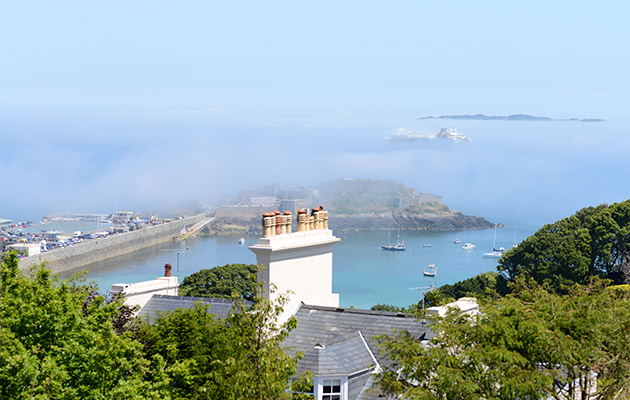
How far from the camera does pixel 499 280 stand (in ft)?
236

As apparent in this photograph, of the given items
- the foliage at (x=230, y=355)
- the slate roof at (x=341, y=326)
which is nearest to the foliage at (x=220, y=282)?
the slate roof at (x=341, y=326)

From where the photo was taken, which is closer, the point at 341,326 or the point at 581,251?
the point at 341,326

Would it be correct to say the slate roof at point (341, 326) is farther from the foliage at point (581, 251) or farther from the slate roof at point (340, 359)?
the foliage at point (581, 251)

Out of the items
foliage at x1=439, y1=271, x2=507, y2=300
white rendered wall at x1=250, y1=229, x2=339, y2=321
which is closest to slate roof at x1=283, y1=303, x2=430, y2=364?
white rendered wall at x1=250, y1=229, x2=339, y2=321

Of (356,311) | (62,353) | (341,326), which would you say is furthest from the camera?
(356,311)

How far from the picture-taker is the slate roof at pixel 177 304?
724 inches

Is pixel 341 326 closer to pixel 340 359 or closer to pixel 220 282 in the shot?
pixel 340 359

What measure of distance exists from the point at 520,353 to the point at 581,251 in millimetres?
60898

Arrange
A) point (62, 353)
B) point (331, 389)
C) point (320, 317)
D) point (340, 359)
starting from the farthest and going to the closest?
point (320, 317) < point (340, 359) < point (331, 389) < point (62, 353)

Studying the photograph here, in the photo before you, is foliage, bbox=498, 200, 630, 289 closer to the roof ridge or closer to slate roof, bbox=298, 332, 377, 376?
the roof ridge

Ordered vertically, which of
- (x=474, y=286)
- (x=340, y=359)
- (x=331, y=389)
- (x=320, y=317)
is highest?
(x=320, y=317)

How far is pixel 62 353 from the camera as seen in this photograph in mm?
11250

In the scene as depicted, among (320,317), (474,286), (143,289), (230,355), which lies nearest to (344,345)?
(320,317)

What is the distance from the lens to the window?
12.8m
